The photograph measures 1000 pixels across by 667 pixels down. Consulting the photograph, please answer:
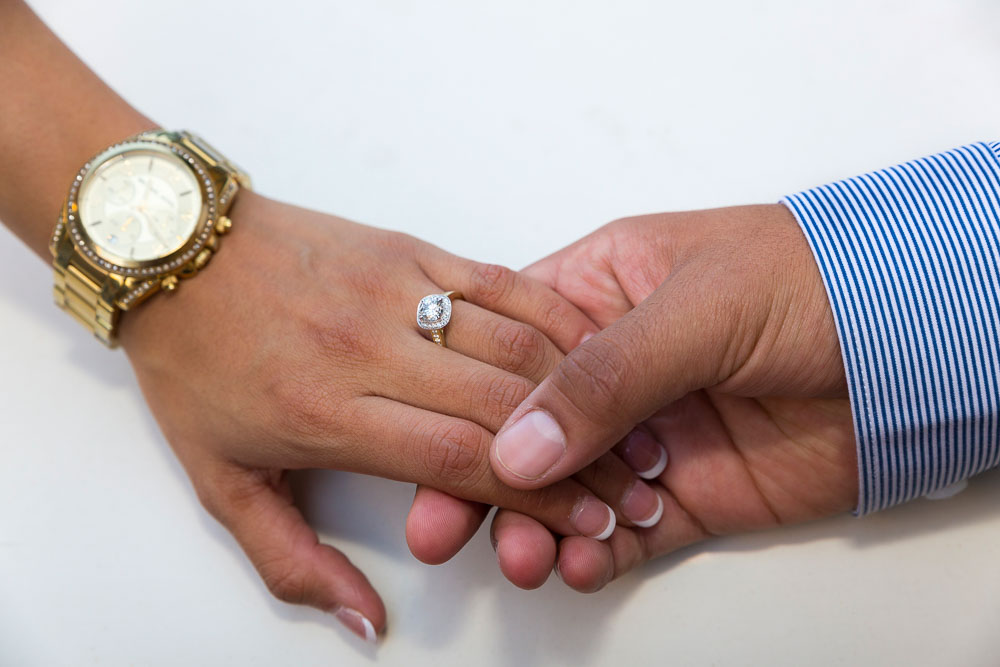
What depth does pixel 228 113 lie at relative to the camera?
1.50m

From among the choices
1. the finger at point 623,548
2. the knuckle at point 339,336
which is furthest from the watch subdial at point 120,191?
the finger at point 623,548

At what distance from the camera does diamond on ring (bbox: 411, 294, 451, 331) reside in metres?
1.15

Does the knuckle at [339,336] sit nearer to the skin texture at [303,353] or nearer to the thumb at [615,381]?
A: the skin texture at [303,353]

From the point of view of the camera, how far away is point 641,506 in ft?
3.61

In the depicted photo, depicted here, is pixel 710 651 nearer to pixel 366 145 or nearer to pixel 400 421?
pixel 400 421

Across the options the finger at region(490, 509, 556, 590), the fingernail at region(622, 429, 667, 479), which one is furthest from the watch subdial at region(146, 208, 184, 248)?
the fingernail at region(622, 429, 667, 479)

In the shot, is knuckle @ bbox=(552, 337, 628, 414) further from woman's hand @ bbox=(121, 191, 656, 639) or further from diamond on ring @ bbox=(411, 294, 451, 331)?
diamond on ring @ bbox=(411, 294, 451, 331)

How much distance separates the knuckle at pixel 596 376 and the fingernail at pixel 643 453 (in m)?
0.27

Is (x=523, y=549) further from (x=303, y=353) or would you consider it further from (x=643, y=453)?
(x=303, y=353)

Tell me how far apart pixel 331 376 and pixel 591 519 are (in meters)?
0.41

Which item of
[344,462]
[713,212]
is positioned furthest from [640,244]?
[344,462]

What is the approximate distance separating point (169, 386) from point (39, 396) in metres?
0.30

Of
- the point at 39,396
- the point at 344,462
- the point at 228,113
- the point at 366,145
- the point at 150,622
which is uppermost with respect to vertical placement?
the point at 228,113

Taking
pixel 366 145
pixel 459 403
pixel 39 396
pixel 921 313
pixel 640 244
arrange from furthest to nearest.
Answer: pixel 366 145 → pixel 39 396 → pixel 640 244 → pixel 459 403 → pixel 921 313
